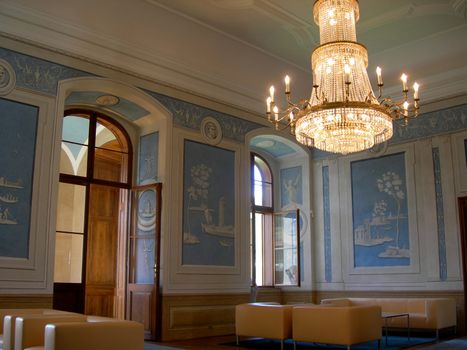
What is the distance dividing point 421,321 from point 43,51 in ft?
21.9

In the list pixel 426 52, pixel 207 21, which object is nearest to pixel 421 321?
pixel 426 52

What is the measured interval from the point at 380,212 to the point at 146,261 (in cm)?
432

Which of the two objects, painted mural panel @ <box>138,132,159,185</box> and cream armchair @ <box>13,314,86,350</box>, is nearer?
cream armchair @ <box>13,314,86,350</box>

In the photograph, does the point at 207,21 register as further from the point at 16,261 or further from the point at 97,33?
the point at 16,261

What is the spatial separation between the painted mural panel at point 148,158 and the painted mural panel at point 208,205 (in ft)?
1.62

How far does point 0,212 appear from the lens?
6.60 m

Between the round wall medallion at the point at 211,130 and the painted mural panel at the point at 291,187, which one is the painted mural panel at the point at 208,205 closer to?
the round wall medallion at the point at 211,130

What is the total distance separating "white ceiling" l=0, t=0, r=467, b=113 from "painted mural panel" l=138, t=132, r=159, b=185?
0.99 metres

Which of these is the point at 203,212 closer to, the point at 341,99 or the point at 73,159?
the point at 73,159

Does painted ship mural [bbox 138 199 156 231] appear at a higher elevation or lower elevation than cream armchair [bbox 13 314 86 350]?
higher

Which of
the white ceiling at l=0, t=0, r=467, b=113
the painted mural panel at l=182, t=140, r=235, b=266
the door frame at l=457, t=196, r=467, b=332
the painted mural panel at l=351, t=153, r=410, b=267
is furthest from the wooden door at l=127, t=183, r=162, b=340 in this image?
the door frame at l=457, t=196, r=467, b=332

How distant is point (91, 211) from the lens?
923cm

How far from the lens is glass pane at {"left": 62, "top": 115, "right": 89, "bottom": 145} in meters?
8.56

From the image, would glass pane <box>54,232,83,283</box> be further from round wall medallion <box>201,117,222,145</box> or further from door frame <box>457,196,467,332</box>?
door frame <box>457,196,467,332</box>
